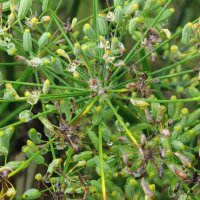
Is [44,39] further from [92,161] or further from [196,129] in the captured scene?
[196,129]

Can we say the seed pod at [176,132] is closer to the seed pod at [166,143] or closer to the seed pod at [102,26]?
the seed pod at [166,143]

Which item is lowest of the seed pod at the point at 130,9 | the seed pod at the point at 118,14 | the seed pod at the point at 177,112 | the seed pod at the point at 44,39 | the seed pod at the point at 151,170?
the seed pod at the point at 151,170

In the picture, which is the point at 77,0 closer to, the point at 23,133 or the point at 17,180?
the point at 23,133

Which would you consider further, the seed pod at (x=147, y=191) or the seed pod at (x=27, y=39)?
the seed pod at (x=27, y=39)

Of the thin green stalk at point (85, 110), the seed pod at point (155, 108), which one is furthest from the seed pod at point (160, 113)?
the thin green stalk at point (85, 110)

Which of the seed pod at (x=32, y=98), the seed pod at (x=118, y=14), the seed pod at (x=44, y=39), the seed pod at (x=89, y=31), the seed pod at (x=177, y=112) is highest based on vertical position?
the seed pod at (x=118, y=14)

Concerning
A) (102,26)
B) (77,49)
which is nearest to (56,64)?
(77,49)

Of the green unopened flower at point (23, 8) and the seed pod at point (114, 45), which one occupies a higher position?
the green unopened flower at point (23, 8)

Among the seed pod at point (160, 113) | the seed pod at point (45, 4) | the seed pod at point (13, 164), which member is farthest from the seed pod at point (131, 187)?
the seed pod at point (45, 4)

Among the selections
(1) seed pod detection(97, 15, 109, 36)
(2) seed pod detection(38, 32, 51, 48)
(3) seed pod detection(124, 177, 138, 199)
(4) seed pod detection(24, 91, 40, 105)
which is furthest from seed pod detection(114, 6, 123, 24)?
(3) seed pod detection(124, 177, 138, 199)

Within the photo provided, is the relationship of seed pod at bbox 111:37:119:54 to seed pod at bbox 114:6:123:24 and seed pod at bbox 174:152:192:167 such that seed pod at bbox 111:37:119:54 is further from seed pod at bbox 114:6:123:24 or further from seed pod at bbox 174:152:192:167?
seed pod at bbox 174:152:192:167

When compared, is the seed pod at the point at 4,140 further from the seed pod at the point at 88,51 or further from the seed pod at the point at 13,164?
the seed pod at the point at 88,51
